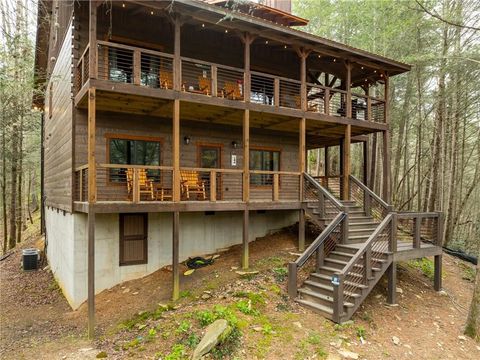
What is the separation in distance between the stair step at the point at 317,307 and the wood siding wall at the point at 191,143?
478 cm

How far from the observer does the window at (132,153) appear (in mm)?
9977

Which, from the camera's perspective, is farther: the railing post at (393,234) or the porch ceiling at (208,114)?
the porch ceiling at (208,114)

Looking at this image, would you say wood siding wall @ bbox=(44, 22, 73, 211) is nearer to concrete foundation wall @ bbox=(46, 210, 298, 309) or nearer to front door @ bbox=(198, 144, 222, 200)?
concrete foundation wall @ bbox=(46, 210, 298, 309)

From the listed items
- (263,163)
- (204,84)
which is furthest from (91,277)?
(263,163)

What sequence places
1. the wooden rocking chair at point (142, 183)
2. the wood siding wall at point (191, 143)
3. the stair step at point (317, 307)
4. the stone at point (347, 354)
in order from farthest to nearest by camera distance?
the wood siding wall at point (191, 143)
the wooden rocking chair at point (142, 183)
the stair step at point (317, 307)
the stone at point (347, 354)

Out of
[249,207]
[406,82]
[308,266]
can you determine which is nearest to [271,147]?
[249,207]

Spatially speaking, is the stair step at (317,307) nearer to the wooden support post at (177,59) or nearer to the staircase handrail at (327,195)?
the staircase handrail at (327,195)

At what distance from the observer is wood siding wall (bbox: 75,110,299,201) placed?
31.7 feet

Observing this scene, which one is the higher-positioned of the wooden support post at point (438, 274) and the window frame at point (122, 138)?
the window frame at point (122, 138)

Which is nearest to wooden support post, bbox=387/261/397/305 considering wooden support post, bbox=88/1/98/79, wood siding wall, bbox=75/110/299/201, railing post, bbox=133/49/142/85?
wood siding wall, bbox=75/110/299/201

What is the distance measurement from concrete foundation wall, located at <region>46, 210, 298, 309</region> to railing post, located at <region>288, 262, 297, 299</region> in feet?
12.8

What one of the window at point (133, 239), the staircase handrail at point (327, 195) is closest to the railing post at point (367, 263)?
the staircase handrail at point (327, 195)

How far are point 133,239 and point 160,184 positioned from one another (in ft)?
6.23

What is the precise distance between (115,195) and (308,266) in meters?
6.14
